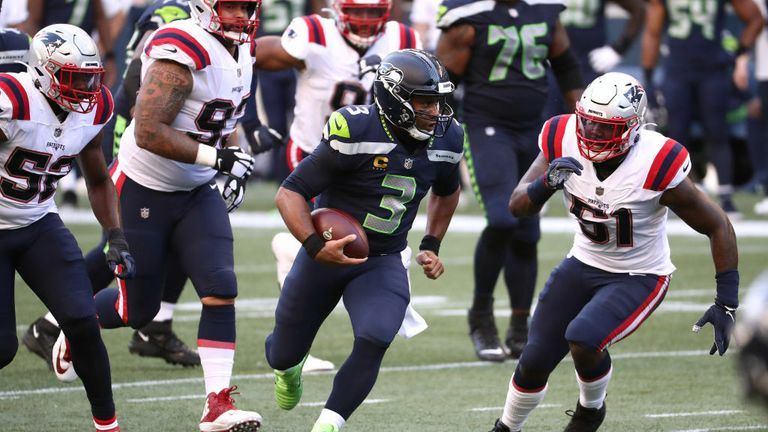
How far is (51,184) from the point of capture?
533 cm

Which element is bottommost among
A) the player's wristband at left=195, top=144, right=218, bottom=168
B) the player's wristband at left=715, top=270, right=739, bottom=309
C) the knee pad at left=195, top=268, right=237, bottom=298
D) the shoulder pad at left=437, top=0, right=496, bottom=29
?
the knee pad at left=195, top=268, right=237, bottom=298

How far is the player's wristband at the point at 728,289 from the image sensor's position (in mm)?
5168

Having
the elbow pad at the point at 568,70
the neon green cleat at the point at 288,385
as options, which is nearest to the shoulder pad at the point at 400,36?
the elbow pad at the point at 568,70

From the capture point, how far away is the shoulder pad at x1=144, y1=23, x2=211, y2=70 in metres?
5.64

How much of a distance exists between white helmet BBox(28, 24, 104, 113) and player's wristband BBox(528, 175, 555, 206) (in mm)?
1594

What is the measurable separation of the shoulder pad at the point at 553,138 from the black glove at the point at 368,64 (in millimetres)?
1836

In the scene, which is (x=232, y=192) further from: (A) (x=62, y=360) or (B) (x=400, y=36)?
(B) (x=400, y=36)

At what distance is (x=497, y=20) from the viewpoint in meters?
7.36

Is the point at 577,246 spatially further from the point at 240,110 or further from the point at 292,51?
the point at 292,51

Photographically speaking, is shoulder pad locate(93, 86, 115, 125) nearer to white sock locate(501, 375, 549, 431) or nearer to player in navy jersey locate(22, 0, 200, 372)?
player in navy jersey locate(22, 0, 200, 372)

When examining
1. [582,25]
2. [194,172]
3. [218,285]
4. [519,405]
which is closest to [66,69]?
[194,172]

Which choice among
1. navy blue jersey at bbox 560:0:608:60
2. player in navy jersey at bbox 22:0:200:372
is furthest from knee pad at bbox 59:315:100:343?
navy blue jersey at bbox 560:0:608:60

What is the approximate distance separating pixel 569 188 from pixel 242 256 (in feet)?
18.9

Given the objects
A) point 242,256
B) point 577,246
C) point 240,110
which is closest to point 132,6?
point 242,256
